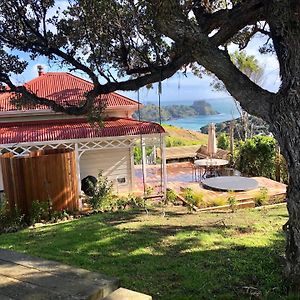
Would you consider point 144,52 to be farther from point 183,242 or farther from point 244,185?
point 244,185

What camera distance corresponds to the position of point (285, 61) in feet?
14.4

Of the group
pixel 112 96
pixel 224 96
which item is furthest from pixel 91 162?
pixel 224 96

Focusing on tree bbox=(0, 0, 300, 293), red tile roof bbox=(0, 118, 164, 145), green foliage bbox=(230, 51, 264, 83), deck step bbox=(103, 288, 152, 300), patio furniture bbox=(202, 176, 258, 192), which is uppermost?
green foliage bbox=(230, 51, 264, 83)

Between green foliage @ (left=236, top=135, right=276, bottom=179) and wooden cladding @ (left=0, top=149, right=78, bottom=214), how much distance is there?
357 inches

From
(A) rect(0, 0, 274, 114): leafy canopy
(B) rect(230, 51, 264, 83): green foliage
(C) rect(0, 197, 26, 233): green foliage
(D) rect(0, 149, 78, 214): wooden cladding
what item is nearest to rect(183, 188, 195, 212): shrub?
(D) rect(0, 149, 78, 214): wooden cladding

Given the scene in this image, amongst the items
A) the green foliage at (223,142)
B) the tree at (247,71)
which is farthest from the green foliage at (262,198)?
the green foliage at (223,142)

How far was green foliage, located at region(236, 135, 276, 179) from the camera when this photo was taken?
16906 millimetres

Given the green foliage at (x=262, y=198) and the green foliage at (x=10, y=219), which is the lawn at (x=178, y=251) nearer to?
the green foliage at (x=10, y=219)

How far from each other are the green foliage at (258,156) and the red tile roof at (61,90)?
17.9ft

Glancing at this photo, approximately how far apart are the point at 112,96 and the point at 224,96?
401 inches

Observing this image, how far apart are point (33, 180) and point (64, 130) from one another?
11.5 ft

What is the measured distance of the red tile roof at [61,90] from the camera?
51.3 feet

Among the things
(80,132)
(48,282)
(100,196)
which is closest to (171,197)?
(100,196)

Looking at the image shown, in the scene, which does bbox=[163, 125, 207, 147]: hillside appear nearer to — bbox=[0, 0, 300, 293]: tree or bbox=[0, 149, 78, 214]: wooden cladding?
bbox=[0, 149, 78, 214]: wooden cladding
